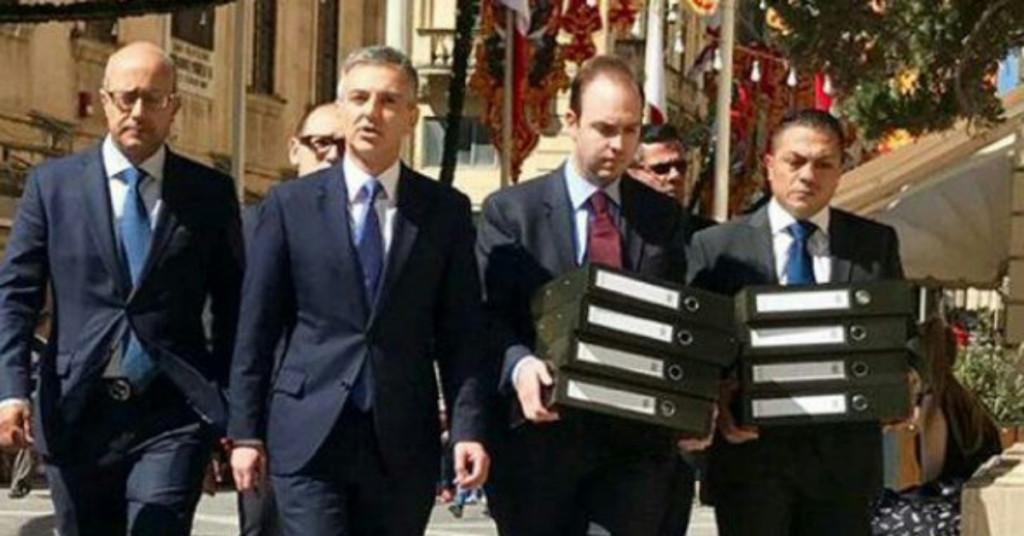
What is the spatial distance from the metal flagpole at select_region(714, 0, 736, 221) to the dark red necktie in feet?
79.4

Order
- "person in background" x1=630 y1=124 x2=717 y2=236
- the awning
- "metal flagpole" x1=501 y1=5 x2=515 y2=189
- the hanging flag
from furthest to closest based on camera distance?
the hanging flag, "metal flagpole" x1=501 y1=5 x2=515 y2=189, the awning, "person in background" x1=630 y1=124 x2=717 y2=236

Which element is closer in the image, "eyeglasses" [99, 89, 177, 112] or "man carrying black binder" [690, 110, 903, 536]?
"eyeglasses" [99, 89, 177, 112]

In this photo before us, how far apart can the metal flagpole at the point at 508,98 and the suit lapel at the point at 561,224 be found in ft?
86.0

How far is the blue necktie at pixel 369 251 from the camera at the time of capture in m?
→ 6.87

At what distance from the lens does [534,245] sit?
7.34 meters

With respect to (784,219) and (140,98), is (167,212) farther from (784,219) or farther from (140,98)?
(784,219)

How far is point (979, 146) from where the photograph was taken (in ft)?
67.5

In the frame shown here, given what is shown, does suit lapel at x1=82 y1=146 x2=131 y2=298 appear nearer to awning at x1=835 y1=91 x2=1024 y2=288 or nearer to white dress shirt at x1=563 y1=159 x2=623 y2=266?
white dress shirt at x1=563 y1=159 x2=623 y2=266

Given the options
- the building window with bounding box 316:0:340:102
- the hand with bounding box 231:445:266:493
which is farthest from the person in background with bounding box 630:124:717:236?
the building window with bounding box 316:0:340:102

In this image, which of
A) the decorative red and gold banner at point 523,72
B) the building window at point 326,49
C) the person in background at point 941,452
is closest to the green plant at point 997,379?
the person in background at point 941,452

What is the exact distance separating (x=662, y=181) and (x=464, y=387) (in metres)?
2.32

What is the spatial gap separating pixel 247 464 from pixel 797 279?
6.25 ft

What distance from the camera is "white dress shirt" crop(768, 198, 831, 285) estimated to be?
7723 mm

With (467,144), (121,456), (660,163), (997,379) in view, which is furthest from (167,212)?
(467,144)
